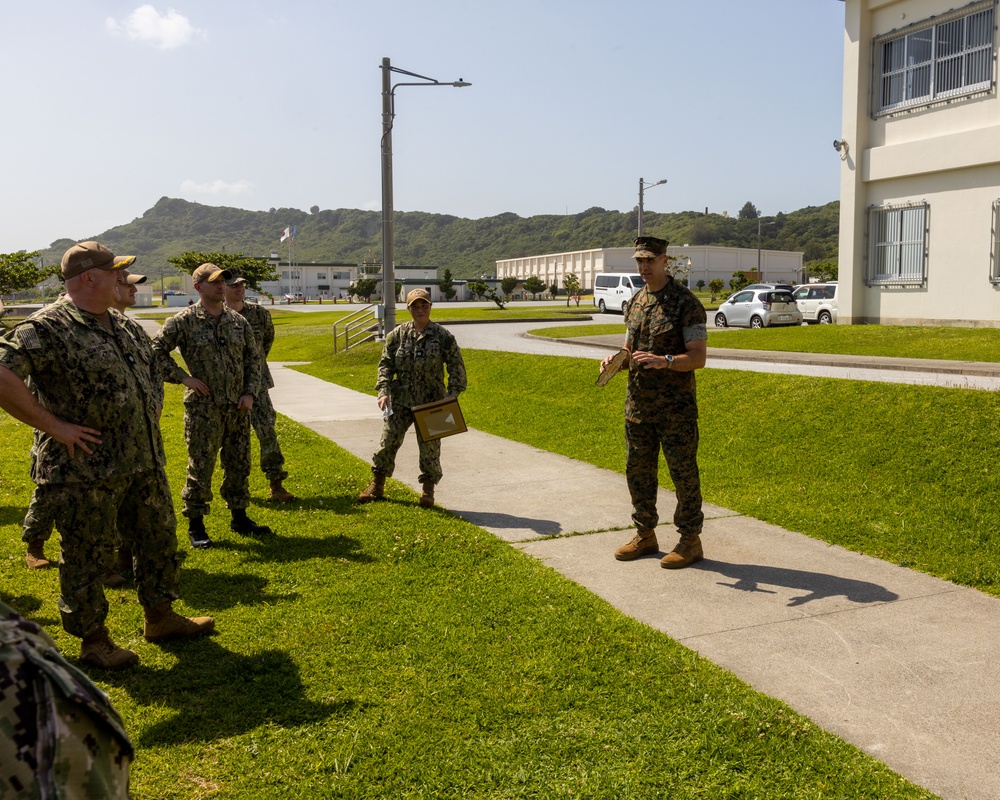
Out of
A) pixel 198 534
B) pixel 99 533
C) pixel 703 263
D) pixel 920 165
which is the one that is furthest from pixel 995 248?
pixel 703 263

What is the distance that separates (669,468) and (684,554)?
57 cm

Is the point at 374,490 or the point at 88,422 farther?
the point at 374,490

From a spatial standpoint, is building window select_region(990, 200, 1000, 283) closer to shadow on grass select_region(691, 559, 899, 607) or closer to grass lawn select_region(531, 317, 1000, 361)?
grass lawn select_region(531, 317, 1000, 361)

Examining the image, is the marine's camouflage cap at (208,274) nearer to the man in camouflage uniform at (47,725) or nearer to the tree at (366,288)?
the man in camouflage uniform at (47,725)

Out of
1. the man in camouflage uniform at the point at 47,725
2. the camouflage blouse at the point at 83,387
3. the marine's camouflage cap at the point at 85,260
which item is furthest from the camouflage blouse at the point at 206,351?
the man in camouflage uniform at the point at 47,725

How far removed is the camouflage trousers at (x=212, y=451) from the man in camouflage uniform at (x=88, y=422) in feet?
6.76

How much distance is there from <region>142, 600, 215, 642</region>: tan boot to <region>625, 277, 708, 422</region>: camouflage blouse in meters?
3.01

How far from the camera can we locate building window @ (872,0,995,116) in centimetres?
1981

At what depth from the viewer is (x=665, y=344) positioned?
5918 mm

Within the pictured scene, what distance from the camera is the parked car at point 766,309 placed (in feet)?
91.5

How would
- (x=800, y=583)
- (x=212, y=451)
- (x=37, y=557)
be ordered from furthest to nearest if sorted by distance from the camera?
1. (x=212, y=451)
2. (x=37, y=557)
3. (x=800, y=583)

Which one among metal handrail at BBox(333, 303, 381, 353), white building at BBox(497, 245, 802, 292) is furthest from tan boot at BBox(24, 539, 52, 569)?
white building at BBox(497, 245, 802, 292)

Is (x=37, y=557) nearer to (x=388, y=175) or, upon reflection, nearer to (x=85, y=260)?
(x=85, y=260)

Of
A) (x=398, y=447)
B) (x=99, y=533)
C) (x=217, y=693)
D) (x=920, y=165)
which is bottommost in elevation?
(x=217, y=693)
